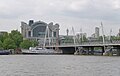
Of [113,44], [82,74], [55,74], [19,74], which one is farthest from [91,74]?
[113,44]

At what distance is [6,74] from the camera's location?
6712 cm

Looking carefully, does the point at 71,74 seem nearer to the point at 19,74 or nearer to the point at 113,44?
the point at 19,74

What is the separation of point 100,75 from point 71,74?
4.92 metres

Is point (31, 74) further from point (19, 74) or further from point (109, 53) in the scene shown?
point (109, 53)

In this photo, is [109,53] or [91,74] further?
[109,53]

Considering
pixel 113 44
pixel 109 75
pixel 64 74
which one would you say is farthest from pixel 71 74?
pixel 113 44

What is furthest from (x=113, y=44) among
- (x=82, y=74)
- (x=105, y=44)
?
(x=82, y=74)

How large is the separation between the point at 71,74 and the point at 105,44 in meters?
133

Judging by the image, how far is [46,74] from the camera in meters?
66.8

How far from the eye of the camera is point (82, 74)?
67625 mm

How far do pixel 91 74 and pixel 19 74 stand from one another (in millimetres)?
11981

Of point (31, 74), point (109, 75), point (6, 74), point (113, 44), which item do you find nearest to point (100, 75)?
point (109, 75)

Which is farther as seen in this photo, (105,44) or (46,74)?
(105,44)

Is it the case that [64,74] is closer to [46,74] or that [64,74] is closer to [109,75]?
[46,74]
